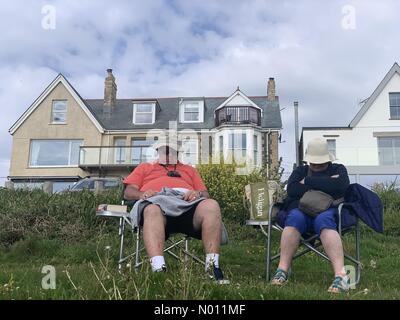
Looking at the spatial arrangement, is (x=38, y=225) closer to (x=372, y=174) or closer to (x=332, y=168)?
(x=332, y=168)

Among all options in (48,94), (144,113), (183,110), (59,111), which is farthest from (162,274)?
(48,94)

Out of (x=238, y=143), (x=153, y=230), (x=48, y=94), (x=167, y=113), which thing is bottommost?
(x=153, y=230)

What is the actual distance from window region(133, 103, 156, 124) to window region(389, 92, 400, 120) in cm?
1178

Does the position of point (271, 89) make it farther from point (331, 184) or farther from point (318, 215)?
point (318, 215)

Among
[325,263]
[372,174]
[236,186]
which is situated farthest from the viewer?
[372,174]

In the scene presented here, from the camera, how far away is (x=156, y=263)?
305cm

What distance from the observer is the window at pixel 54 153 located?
2581cm

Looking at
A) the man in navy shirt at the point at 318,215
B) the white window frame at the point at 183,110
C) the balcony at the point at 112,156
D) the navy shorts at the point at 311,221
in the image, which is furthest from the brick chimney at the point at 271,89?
the navy shorts at the point at 311,221

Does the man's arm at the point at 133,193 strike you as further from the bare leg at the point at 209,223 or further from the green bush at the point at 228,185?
the green bush at the point at 228,185

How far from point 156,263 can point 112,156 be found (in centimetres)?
2224

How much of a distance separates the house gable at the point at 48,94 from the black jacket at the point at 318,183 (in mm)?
22846

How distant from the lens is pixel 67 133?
1028 inches
